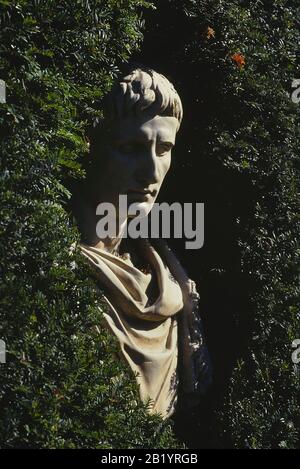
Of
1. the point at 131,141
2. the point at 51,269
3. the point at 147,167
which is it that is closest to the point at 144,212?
the point at 147,167

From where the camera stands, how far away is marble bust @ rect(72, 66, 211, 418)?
5.31m

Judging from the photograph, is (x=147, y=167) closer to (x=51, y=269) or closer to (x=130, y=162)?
(x=130, y=162)

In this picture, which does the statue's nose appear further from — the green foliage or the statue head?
the green foliage

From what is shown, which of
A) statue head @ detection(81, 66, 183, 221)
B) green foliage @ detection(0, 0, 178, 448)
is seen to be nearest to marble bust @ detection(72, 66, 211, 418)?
statue head @ detection(81, 66, 183, 221)

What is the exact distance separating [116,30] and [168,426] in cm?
188

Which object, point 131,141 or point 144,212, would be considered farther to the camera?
point 144,212

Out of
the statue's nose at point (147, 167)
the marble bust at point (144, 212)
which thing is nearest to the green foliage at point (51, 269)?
the marble bust at point (144, 212)

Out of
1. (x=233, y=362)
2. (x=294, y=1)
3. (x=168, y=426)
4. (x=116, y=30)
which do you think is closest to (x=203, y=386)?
(x=233, y=362)

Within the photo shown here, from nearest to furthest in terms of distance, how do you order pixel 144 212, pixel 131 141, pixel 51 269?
pixel 51 269, pixel 131 141, pixel 144 212

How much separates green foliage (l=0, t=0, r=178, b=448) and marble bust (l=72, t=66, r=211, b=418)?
0.26 m

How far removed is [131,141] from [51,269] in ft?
3.44

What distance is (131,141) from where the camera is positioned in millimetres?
5430
